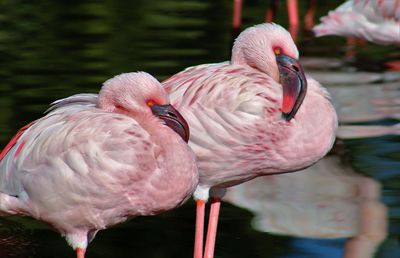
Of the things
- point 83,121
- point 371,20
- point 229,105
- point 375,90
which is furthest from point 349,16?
point 83,121

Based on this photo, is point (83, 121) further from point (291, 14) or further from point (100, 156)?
point (291, 14)

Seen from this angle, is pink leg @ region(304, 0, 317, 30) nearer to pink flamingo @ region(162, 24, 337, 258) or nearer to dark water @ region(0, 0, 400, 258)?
dark water @ region(0, 0, 400, 258)

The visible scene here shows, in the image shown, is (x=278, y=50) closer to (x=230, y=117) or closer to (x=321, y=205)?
(x=230, y=117)

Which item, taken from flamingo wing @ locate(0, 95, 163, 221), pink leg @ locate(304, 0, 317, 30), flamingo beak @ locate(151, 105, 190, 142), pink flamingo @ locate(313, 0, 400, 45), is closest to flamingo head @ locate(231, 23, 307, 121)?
flamingo beak @ locate(151, 105, 190, 142)

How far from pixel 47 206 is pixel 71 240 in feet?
0.67

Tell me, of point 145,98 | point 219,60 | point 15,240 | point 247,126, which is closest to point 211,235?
point 247,126

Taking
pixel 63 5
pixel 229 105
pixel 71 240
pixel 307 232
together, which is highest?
pixel 229 105

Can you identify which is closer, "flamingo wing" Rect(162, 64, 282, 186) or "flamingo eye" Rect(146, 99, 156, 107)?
"flamingo eye" Rect(146, 99, 156, 107)

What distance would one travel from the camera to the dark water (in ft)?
16.7

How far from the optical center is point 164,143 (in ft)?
13.1

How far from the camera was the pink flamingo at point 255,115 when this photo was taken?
4.44 m

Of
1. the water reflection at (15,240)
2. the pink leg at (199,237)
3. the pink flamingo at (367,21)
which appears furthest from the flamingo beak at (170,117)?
the pink flamingo at (367,21)

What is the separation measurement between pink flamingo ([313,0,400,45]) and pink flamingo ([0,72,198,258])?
5.30 meters

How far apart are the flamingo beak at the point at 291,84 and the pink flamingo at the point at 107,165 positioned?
1.72 feet
